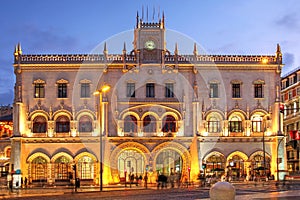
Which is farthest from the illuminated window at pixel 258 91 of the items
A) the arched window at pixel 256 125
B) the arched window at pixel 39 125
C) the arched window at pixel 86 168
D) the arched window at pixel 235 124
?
the arched window at pixel 39 125

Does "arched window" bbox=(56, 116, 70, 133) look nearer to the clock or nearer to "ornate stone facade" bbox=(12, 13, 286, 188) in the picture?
"ornate stone facade" bbox=(12, 13, 286, 188)

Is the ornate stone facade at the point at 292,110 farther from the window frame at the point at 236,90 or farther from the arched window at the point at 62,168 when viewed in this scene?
the arched window at the point at 62,168

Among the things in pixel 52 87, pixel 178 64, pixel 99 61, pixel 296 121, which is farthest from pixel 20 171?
pixel 296 121

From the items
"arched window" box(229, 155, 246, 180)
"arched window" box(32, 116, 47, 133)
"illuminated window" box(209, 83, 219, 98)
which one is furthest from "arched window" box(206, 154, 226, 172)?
"arched window" box(32, 116, 47, 133)

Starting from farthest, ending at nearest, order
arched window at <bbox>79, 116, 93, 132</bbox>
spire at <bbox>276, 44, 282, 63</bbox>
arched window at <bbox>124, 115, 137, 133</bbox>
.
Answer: spire at <bbox>276, 44, 282, 63</bbox> → arched window at <bbox>79, 116, 93, 132</bbox> → arched window at <bbox>124, 115, 137, 133</bbox>

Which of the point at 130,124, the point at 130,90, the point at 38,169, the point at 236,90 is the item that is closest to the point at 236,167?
the point at 236,90

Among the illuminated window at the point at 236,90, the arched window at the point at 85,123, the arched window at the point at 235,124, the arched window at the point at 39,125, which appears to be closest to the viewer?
the arched window at the point at 39,125

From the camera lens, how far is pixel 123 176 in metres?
65.6

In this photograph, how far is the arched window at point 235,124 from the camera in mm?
66375

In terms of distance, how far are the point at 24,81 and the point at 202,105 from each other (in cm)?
2080

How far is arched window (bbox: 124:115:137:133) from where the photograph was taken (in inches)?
2566

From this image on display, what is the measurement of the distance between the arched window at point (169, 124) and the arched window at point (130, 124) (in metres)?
3.36

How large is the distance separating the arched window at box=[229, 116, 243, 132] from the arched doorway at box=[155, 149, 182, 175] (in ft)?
22.9

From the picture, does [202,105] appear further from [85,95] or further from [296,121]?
[296,121]
